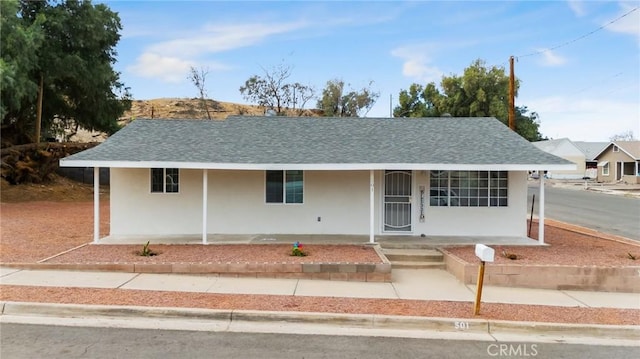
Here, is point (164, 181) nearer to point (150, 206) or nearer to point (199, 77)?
point (150, 206)

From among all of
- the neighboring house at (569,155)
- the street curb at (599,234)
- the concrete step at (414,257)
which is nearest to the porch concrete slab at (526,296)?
the concrete step at (414,257)

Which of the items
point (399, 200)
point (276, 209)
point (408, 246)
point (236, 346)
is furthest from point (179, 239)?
point (236, 346)

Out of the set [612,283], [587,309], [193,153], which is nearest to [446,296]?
[587,309]

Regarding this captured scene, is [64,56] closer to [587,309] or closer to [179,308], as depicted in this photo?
[179,308]

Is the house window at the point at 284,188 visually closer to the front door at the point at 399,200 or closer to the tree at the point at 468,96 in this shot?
the front door at the point at 399,200

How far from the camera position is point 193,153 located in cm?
1198

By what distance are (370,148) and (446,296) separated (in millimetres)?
5669

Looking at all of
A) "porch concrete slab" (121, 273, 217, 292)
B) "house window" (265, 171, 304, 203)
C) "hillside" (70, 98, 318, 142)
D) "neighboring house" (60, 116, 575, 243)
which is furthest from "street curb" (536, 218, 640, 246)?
"hillside" (70, 98, 318, 142)

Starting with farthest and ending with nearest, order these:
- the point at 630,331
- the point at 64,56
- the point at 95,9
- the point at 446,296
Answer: the point at 95,9, the point at 64,56, the point at 446,296, the point at 630,331

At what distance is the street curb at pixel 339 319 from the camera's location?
6301mm

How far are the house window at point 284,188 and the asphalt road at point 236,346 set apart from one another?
7336 millimetres

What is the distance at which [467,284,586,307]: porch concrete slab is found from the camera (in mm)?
7828

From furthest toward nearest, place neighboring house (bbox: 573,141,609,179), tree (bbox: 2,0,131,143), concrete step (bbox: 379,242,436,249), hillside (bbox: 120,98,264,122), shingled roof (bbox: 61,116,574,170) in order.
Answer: hillside (bbox: 120,98,264,122) → neighboring house (bbox: 573,141,609,179) → tree (bbox: 2,0,131,143) → shingled roof (bbox: 61,116,574,170) → concrete step (bbox: 379,242,436,249)

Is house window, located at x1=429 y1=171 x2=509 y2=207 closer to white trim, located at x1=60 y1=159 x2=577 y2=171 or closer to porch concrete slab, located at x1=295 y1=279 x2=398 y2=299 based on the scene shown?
white trim, located at x1=60 y1=159 x2=577 y2=171
